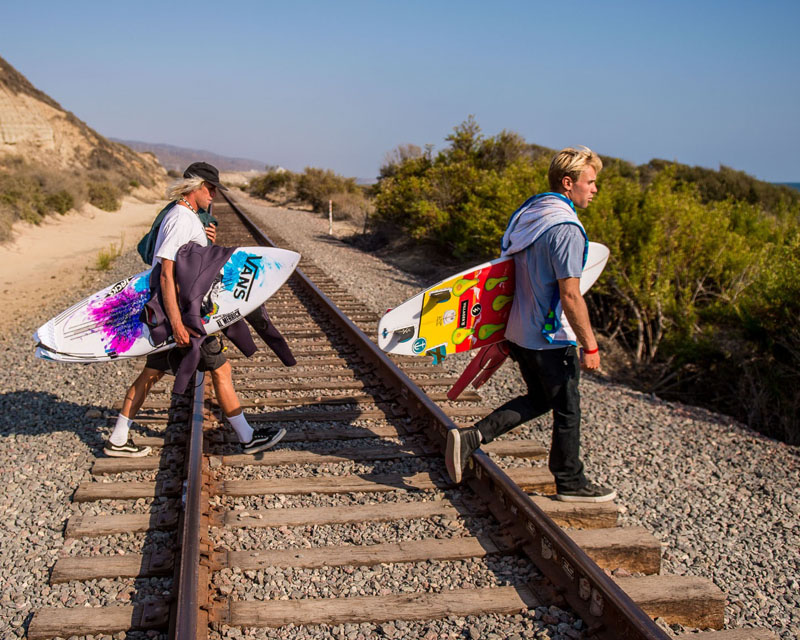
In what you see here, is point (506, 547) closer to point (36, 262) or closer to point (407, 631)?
point (407, 631)

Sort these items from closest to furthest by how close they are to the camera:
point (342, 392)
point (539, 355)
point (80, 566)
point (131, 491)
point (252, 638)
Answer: point (252, 638), point (80, 566), point (539, 355), point (131, 491), point (342, 392)

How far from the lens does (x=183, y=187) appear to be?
4082mm

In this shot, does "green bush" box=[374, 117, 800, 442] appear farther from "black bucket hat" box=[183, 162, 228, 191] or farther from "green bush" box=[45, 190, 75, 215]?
"green bush" box=[45, 190, 75, 215]

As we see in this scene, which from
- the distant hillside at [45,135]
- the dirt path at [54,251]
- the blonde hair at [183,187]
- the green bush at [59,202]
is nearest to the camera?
the blonde hair at [183,187]

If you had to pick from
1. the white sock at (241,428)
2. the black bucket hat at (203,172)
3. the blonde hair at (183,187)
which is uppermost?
the black bucket hat at (203,172)

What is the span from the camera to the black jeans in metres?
3.83

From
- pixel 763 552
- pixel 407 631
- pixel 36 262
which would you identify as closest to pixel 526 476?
pixel 763 552

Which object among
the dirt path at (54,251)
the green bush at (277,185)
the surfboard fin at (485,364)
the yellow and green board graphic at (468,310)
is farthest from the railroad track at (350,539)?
the green bush at (277,185)

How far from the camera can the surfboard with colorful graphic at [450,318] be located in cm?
416

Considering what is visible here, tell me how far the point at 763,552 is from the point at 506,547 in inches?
62.5

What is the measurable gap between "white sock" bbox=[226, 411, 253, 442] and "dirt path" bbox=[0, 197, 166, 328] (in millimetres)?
7255

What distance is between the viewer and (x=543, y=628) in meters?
2.94

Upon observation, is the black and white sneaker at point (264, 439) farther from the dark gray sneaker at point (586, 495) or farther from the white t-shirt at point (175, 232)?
the dark gray sneaker at point (586, 495)

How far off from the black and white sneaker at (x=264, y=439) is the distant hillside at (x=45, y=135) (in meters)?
35.9
